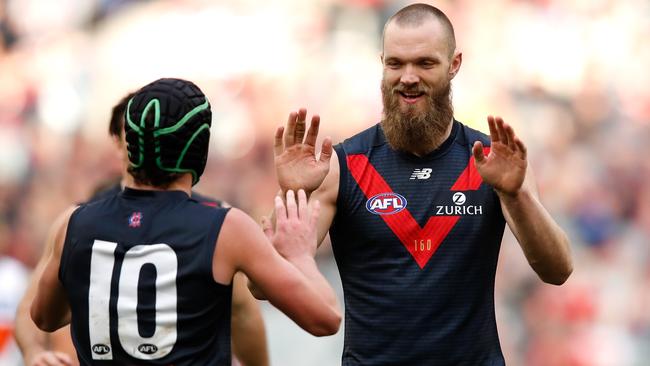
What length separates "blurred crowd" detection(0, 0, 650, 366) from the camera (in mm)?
11172

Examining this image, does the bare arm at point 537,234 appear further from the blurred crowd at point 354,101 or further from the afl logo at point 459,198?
the blurred crowd at point 354,101

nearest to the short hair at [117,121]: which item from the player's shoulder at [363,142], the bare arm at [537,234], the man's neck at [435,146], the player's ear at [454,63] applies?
the player's shoulder at [363,142]

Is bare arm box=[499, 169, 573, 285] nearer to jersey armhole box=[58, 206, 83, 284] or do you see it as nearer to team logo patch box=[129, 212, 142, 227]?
team logo patch box=[129, 212, 142, 227]

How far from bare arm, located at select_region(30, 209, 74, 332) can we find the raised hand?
3.75 feet

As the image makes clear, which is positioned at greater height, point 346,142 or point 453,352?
point 346,142

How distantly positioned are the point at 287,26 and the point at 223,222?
8.55 meters

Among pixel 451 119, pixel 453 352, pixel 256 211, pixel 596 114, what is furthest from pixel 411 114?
pixel 596 114

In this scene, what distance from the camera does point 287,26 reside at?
12.3 m

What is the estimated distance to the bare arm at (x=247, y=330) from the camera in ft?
22.0

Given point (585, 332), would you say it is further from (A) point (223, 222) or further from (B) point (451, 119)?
(A) point (223, 222)

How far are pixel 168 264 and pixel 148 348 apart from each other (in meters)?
0.29

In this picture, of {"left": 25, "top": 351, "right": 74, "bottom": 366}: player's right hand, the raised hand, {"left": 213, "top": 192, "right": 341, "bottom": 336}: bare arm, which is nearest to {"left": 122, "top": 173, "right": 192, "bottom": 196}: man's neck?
{"left": 213, "top": 192, "right": 341, "bottom": 336}: bare arm

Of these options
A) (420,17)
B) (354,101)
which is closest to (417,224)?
(420,17)

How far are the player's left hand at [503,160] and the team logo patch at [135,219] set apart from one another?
5.26 ft
